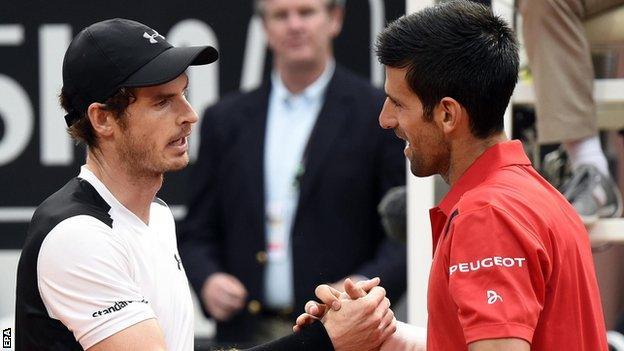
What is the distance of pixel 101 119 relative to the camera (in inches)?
124

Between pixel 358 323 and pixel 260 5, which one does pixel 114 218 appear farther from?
pixel 260 5

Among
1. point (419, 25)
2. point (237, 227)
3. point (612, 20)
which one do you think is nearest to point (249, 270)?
point (237, 227)

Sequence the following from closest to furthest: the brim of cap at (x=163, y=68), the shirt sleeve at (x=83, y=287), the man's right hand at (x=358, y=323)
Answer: the shirt sleeve at (x=83, y=287)
the brim of cap at (x=163, y=68)
the man's right hand at (x=358, y=323)

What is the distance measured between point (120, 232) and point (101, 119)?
282 mm

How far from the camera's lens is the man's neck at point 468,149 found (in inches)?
110

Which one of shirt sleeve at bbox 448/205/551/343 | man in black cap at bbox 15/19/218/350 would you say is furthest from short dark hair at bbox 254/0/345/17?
shirt sleeve at bbox 448/205/551/343

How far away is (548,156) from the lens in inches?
205

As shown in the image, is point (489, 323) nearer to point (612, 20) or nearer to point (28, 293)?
point (28, 293)

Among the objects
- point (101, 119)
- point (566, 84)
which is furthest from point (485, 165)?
point (566, 84)

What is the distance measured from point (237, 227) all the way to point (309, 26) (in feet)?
3.04

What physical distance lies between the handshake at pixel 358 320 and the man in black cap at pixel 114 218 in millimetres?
318

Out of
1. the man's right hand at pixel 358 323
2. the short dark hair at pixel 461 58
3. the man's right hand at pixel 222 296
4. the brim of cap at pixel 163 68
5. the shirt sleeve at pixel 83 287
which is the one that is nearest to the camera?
the short dark hair at pixel 461 58

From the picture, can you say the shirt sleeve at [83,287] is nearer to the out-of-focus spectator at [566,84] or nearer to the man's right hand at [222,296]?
the out-of-focus spectator at [566,84]

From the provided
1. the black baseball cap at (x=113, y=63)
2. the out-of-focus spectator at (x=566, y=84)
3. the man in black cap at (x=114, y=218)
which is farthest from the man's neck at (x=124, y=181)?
the out-of-focus spectator at (x=566, y=84)
